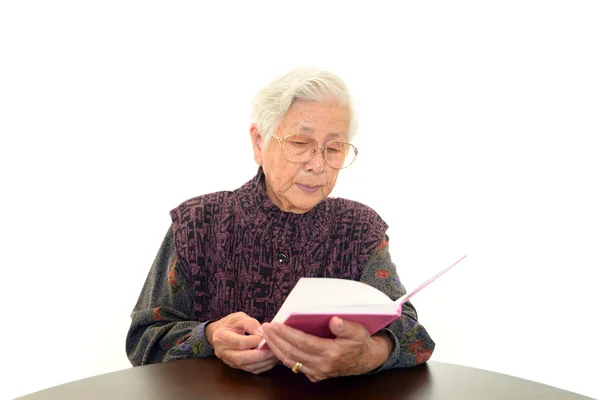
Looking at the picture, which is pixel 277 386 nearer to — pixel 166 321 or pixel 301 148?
pixel 166 321

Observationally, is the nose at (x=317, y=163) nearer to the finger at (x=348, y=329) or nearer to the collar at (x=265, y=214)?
the collar at (x=265, y=214)

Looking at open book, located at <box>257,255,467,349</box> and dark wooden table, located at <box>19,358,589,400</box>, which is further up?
open book, located at <box>257,255,467,349</box>

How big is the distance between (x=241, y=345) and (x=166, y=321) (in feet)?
1.26

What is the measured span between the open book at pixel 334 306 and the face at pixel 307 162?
452 millimetres

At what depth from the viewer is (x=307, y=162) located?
1754mm

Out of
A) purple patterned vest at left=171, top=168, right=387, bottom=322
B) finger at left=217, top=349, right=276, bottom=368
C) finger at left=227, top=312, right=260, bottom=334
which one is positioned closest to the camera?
finger at left=217, top=349, right=276, bottom=368

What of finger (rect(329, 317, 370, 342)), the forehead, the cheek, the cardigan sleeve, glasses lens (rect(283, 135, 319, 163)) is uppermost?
the forehead

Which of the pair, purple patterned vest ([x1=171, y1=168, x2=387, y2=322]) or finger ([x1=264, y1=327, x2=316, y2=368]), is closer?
finger ([x1=264, y1=327, x2=316, y2=368])

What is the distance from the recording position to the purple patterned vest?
1.85 metres

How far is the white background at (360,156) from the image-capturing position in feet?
8.03

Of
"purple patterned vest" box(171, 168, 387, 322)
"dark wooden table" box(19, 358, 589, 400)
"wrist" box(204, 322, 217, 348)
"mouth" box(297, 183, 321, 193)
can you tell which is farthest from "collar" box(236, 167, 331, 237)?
"dark wooden table" box(19, 358, 589, 400)

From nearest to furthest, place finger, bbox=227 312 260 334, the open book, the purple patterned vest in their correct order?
the open book
finger, bbox=227 312 260 334
the purple patterned vest

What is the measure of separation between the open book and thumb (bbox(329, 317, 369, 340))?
10mm

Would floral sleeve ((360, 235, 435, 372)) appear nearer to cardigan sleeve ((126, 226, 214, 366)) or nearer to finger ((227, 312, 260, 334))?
finger ((227, 312, 260, 334))
